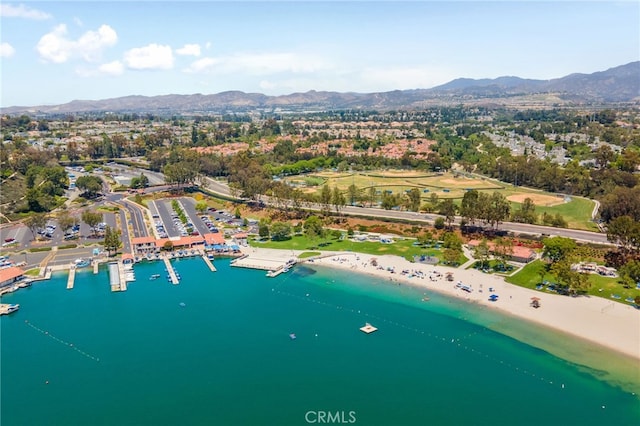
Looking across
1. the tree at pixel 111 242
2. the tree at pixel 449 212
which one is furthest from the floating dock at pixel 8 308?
the tree at pixel 449 212

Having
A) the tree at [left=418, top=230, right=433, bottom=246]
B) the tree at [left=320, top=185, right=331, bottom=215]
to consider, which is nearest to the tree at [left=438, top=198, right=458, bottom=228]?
the tree at [left=418, top=230, right=433, bottom=246]

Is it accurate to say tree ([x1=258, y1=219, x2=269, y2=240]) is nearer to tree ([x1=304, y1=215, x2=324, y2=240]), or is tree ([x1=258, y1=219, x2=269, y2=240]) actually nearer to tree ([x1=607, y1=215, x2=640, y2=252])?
tree ([x1=304, y1=215, x2=324, y2=240])

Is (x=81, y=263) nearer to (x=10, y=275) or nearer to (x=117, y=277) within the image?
(x=117, y=277)

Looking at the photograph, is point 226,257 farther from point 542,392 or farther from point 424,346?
point 542,392

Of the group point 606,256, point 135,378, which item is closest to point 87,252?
point 135,378

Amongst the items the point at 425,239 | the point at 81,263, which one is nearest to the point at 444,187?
the point at 425,239

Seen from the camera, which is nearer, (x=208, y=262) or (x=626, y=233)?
(x=626, y=233)
